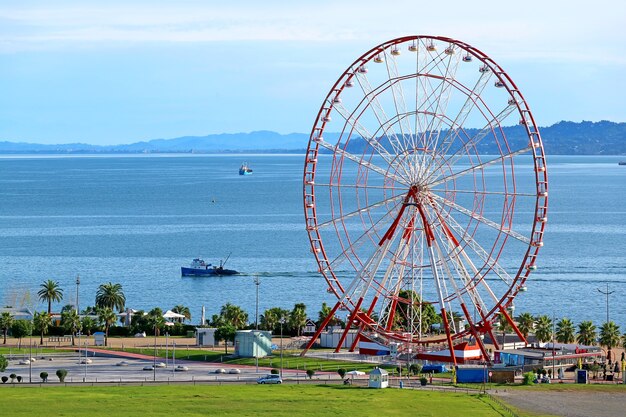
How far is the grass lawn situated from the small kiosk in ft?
3.40

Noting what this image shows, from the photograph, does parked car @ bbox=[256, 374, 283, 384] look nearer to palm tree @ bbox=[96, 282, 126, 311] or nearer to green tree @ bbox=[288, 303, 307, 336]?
green tree @ bbox=[288, 303, 307, 336]

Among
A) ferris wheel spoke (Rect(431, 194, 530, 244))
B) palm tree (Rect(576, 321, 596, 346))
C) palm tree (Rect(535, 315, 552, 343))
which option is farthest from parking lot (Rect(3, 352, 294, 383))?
palm tree (Rect(576, 321, 596, 346))

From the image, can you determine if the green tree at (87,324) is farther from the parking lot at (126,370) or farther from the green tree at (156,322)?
the parking lot at (126,370)

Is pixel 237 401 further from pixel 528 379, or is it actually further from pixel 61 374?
pixel 528 379

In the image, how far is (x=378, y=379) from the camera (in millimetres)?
75812

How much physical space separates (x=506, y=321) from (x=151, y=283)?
6354cm

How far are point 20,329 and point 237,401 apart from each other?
108ft

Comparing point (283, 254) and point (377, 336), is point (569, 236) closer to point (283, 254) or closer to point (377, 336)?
point (283, 254)

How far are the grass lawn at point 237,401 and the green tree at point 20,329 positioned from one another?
23243mm

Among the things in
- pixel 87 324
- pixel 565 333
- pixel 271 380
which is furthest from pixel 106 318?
pixel 565 333

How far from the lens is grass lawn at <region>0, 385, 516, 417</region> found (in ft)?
217

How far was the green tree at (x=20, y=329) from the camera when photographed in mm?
97169

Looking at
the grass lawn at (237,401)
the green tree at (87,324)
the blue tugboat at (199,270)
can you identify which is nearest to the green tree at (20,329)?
the green tree at (87,324)

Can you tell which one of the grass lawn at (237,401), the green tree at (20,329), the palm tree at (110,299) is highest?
the palm tree at (110,299)
